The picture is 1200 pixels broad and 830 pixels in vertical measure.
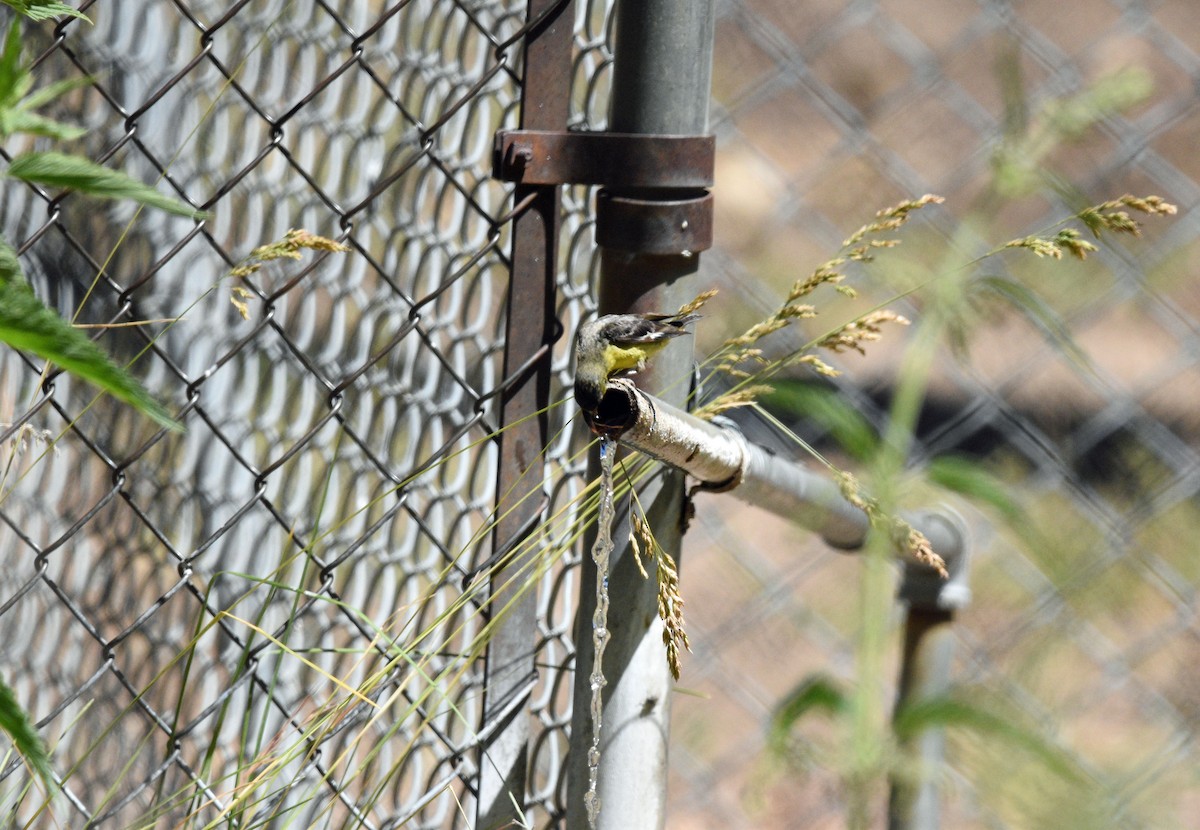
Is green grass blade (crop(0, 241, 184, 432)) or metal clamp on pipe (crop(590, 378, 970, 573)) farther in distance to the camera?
metal clamp on pipe (crop(590, 378, 970, 573))

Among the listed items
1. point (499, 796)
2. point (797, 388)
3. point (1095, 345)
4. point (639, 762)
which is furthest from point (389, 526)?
point (1095, 345)

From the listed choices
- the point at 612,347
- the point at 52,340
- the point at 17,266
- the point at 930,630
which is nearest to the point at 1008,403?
the point at 930,630

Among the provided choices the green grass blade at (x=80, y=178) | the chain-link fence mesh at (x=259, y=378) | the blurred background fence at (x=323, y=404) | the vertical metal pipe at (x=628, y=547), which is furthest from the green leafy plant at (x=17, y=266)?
the chain-link fence mesh at (x=259, y=378)

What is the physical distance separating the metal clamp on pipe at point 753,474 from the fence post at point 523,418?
0.16m

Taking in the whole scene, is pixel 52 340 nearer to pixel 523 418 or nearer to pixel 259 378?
pixel 523 418

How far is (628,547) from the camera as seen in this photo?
0.85 m

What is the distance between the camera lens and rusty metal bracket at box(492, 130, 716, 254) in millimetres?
804

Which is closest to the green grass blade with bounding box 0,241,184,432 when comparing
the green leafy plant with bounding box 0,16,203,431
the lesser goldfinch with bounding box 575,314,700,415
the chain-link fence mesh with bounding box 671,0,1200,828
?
the green leafy plant with bounding box 0,16,203,431

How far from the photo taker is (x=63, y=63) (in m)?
1.37

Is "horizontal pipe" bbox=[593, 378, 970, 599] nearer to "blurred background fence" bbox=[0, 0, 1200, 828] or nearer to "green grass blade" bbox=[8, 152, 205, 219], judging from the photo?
"blurred background fence" bbox=[0, 0, 1200, 828]

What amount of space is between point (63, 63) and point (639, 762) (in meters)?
0.98

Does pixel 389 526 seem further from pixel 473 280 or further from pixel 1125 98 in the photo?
pixel 1125 98

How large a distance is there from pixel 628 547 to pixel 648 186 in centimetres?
23

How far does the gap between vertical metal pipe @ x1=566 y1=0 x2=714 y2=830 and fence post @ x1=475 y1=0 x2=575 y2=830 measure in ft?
0.23
